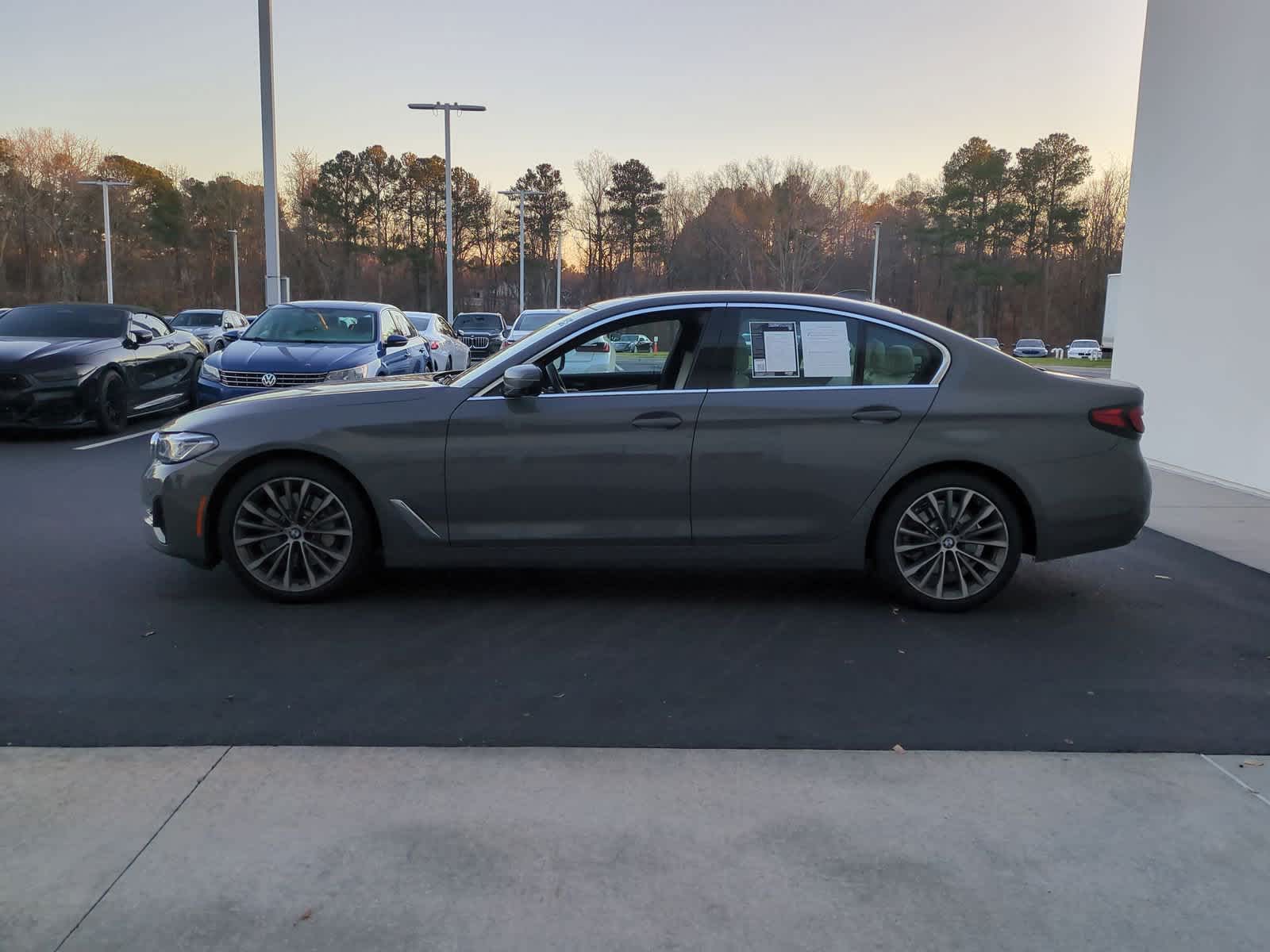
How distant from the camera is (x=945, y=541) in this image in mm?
5258

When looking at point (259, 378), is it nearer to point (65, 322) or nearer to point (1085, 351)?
point (65, 322)

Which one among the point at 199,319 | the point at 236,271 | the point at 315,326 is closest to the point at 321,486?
the point at 315,326

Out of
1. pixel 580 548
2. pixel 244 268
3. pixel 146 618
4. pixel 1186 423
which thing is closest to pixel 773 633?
pixel 580 548

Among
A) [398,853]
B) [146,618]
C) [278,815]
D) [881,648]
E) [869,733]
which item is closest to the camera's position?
[398,853]

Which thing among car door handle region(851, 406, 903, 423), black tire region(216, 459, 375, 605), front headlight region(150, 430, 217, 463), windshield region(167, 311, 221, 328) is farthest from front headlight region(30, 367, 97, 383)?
windshield region(167, 311, 221, 328)

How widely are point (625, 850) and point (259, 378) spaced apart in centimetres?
950

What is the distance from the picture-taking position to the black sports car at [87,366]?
1141 centimetres

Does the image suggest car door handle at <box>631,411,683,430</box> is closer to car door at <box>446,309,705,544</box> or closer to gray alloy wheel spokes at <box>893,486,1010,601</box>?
car door at <box>446,309,705,544</box>

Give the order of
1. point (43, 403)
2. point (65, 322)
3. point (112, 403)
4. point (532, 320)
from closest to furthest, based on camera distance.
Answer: point (43, 403) → point (112, 403) → point (65, 322) → point (532, 320)

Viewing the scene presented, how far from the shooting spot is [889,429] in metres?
5.18

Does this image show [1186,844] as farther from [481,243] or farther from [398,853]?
[481,243]

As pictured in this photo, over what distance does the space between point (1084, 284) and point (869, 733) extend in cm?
7907

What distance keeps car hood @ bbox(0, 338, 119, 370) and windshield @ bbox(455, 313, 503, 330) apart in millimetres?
23751

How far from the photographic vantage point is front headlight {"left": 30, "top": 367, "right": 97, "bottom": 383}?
11.5 m
